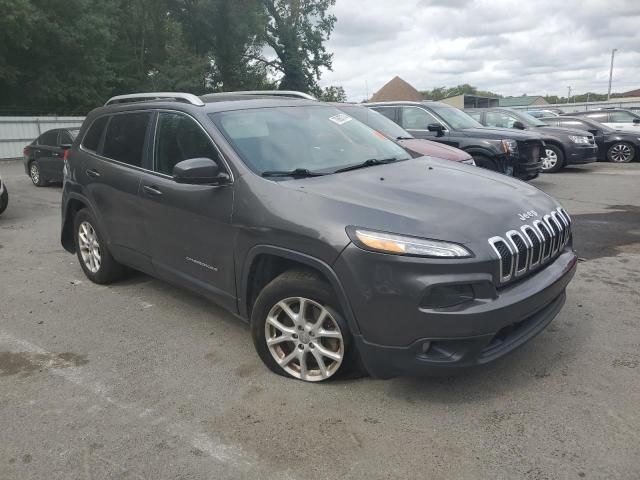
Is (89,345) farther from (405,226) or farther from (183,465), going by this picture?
(405,226)

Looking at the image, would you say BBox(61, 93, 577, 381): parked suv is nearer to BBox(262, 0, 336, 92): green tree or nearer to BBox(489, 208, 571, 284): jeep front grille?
BBox(489, 208, 571, 284): jeep front grille

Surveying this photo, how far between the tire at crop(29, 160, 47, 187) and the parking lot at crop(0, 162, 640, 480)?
922 cm

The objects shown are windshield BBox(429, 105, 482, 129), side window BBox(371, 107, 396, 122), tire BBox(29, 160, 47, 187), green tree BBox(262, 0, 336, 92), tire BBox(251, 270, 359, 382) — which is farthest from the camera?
green tree BBox(262, 0, 336, 92)

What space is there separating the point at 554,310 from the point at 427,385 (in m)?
0.91

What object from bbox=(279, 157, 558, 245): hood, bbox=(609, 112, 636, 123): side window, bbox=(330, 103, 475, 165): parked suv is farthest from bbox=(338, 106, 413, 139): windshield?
bbox=(609, 112, 636, 123): side window

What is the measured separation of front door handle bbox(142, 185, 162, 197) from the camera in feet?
13.5

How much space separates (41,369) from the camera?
12.1 feet

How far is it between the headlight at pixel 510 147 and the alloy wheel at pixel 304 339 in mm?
7037

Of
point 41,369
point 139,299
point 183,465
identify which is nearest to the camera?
point 183,465

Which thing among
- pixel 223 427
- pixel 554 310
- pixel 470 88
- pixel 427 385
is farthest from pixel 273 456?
pixel 470 88

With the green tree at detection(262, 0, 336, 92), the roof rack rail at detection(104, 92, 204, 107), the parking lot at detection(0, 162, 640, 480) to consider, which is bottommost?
the parking lot at detection(0, 162, 640, 480)

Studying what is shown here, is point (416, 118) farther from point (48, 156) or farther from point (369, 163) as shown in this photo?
point (48, 156)

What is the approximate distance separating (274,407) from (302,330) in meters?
0.46

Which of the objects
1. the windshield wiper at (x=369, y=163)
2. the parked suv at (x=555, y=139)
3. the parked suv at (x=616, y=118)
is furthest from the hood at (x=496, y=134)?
the parked suv at (x=616, y=118)
